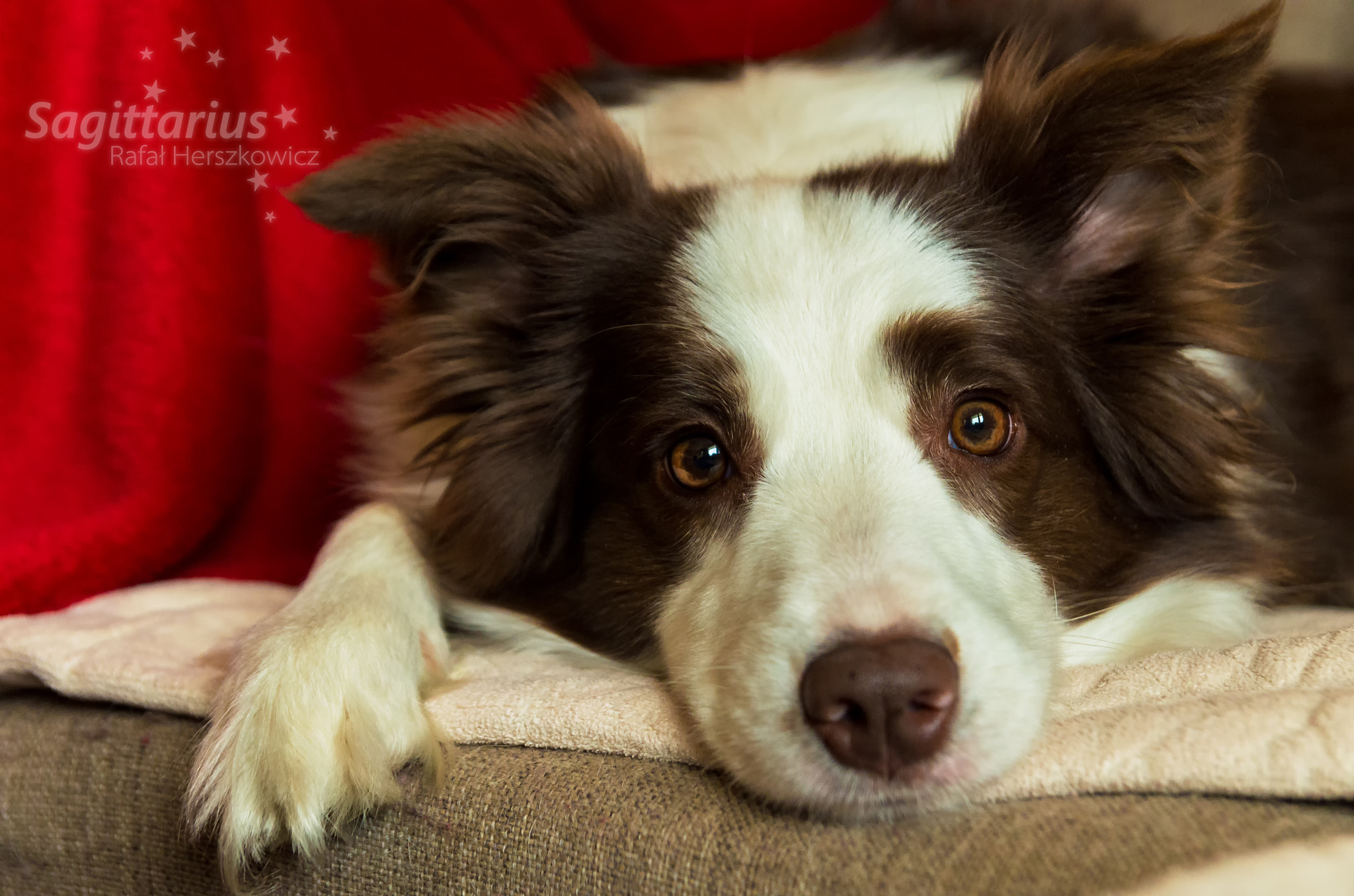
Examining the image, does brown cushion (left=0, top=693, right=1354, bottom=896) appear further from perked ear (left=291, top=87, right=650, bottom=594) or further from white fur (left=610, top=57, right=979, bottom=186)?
white fur (left=610, top=57, right=979, bottom=186)

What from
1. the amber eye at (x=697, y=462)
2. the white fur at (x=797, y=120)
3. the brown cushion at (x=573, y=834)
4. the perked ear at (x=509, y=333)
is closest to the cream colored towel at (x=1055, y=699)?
the brown cushion at (x=573, y=834)

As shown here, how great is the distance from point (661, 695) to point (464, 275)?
3.86 ft

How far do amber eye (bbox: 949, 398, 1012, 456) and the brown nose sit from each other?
652 millimetres

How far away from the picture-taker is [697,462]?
2332mm

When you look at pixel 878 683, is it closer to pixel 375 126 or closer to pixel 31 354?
pixel 31 354

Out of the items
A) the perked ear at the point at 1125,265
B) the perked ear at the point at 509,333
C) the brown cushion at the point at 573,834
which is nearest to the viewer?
the brown cushion at the point at 573,834

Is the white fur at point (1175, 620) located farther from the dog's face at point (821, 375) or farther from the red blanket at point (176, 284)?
the red blanket at point (176, 284)

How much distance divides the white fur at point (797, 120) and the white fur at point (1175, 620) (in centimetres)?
122

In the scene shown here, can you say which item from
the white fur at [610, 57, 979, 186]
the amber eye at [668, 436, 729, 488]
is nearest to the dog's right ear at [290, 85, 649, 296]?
the white fur at [610, 57, 979, 186]

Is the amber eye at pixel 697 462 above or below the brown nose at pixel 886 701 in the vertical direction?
above

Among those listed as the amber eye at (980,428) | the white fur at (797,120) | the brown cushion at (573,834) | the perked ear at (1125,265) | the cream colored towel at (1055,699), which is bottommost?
the brown cushion at (573,834)

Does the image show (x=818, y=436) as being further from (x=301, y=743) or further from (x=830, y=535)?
(x=301, y=743)

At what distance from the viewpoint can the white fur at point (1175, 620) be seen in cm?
246

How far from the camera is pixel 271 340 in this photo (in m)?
3.39
